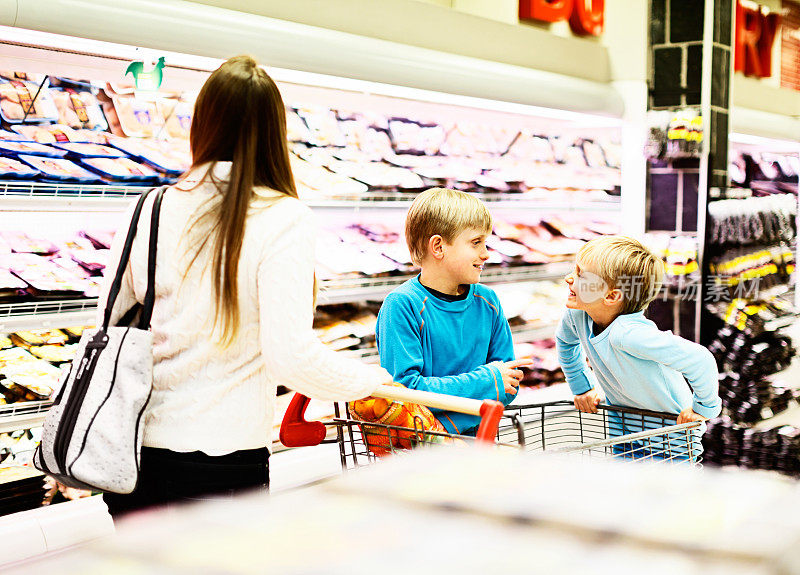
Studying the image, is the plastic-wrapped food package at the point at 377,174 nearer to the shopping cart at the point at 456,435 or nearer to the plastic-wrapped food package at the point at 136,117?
the plastic-wrapped food package at the point at 136,117

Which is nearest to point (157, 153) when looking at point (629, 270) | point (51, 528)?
point (51, 528)

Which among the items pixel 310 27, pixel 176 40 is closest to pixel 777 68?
pixel 310 27

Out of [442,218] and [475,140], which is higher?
[475,140]

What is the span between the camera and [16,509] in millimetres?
3041

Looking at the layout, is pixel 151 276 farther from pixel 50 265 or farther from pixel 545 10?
pixel 545 10

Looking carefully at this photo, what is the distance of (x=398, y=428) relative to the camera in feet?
5.73

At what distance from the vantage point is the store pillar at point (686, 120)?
506 cm

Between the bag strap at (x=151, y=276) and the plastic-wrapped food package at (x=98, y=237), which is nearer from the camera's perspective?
the bag strap at (x=151, y=276)

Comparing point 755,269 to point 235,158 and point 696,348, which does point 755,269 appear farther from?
point 235,158

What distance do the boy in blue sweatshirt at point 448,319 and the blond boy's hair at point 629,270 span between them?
303 mm

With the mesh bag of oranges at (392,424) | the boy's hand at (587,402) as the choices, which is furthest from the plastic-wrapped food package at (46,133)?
the boy's hand at (587,402)

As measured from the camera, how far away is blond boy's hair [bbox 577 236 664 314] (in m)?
2.22

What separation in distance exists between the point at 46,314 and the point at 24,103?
32.4 inches

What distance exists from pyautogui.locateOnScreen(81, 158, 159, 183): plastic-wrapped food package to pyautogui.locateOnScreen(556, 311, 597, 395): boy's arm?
1.76 metres
